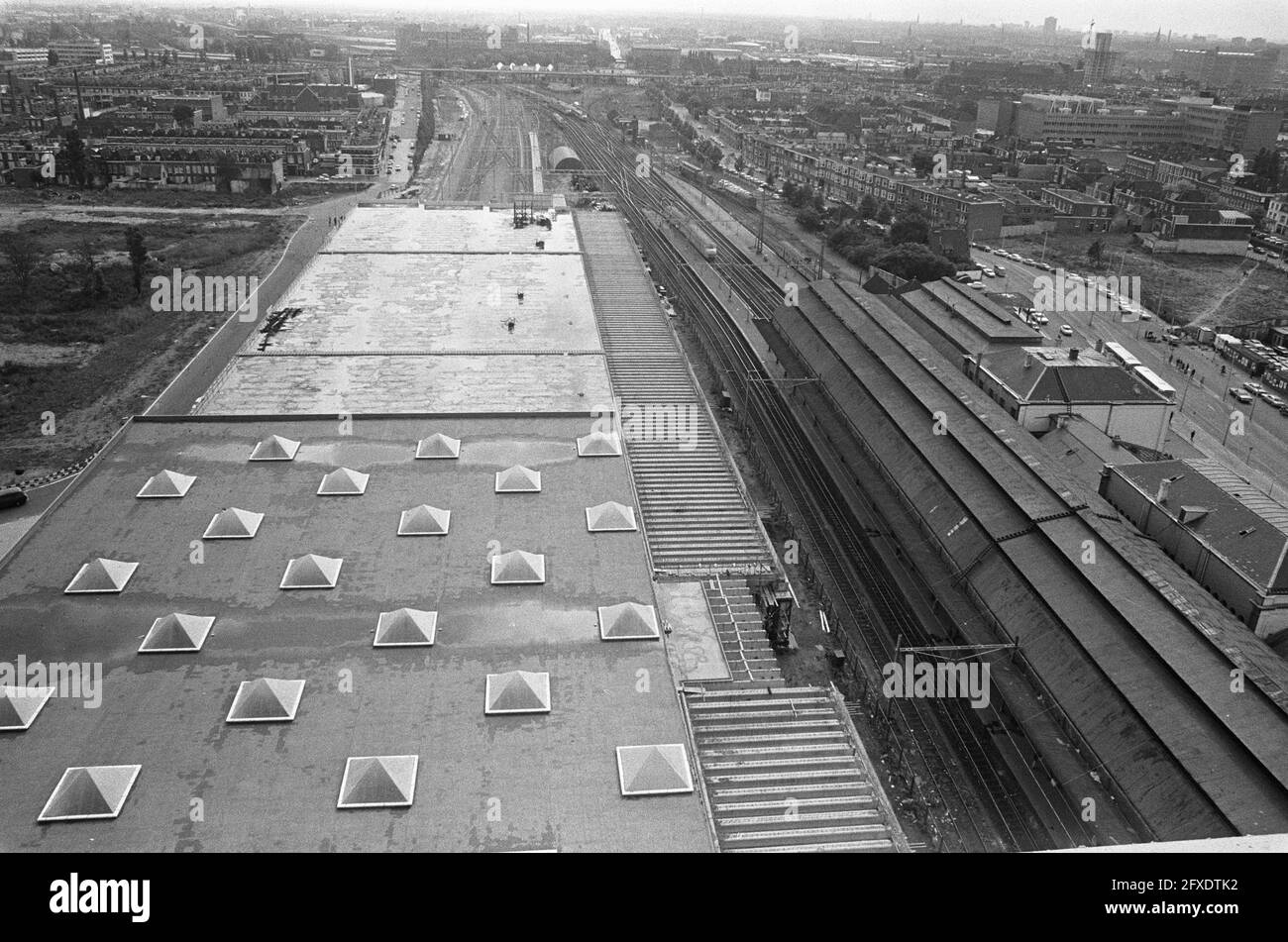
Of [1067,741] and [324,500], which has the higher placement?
[324,500]

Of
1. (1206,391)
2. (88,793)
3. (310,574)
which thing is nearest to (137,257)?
(310,574)

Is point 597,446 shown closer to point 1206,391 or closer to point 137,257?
point 1206,391

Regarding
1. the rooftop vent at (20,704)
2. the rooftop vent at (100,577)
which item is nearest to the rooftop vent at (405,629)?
the rooftop vent at (20,704)

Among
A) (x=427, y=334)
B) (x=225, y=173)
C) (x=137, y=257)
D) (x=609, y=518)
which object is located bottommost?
(x=609, y=518)

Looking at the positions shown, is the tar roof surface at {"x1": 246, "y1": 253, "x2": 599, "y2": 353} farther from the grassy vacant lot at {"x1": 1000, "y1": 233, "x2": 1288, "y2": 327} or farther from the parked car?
the grassy vacant lot at {"x1": 1000, "y1": 233, "x2": 1288, "y2": 327}
